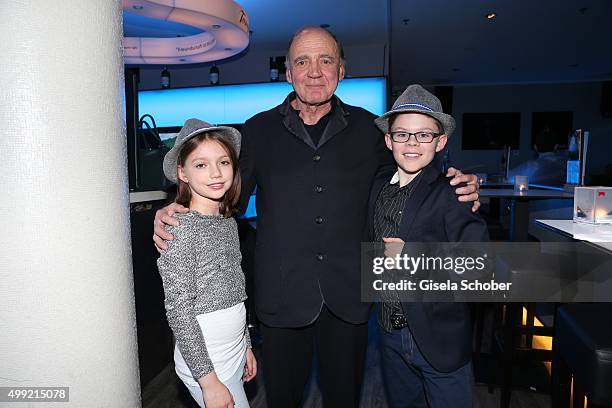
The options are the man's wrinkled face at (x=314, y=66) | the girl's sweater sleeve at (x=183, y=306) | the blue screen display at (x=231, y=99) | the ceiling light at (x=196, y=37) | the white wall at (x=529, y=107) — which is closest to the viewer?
the girl's sweater sleeve at (x=183, y=306)

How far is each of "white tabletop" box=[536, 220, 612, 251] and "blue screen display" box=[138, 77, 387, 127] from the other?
4142 millimetres

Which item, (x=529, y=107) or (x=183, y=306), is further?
(x=529, y=107)

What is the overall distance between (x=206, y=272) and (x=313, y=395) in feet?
5.11

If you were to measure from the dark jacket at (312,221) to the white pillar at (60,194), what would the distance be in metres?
0.67

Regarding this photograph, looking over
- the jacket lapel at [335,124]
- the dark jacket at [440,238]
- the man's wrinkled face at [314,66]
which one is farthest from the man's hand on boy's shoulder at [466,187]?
the man's wrinkled face at [314,66]

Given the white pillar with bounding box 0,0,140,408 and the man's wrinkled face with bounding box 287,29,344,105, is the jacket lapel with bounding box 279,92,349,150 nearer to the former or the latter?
the man's wrinkled face with bounding box 287,29,344,105

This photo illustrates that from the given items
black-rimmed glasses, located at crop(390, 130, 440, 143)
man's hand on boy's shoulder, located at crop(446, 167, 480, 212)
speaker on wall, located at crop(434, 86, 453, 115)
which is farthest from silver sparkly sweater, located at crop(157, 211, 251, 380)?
speaker on wall, located at crop(434, 86, 453, 115)

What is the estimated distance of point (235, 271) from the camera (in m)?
1.39

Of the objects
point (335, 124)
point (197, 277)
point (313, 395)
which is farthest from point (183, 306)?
point (313, 395)

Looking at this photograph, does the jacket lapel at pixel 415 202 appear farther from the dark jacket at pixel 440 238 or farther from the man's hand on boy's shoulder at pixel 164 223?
the man's hand on boy's shoulder at pixel 164 223

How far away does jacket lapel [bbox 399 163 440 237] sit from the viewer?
54.2 inches

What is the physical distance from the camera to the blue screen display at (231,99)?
5.97m

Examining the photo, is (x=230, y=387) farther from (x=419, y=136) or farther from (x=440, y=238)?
(x=419, y=136)

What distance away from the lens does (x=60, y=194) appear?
2.84ft
